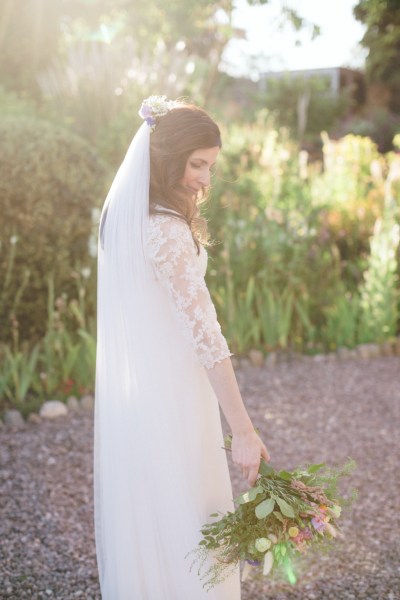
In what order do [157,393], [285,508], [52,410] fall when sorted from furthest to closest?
[52,410], [157,393], [285,508]

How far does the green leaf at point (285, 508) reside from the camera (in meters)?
1.76

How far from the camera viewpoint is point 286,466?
392cm

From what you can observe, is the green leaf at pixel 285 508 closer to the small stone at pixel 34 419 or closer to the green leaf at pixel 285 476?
the green leaf at pixel 285 476

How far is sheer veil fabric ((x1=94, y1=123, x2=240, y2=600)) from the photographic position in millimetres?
1971

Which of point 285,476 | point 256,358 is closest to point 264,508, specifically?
point 285,476

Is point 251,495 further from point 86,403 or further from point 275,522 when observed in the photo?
point 86,403

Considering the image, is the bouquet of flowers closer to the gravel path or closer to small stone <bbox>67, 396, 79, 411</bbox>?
the gravel path

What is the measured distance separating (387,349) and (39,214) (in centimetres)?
284

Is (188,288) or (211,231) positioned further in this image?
(211,231)

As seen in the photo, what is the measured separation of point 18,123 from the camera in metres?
5.17

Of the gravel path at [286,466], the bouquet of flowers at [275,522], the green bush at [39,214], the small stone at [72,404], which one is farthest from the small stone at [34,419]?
the bouquet of flowers at [275,522]

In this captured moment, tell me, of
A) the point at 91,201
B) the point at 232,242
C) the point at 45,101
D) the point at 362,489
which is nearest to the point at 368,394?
the point at 362,489

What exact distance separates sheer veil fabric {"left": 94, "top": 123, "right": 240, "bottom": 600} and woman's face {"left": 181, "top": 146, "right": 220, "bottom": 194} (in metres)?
0.11

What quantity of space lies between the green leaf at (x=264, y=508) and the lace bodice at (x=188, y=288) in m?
0.35
